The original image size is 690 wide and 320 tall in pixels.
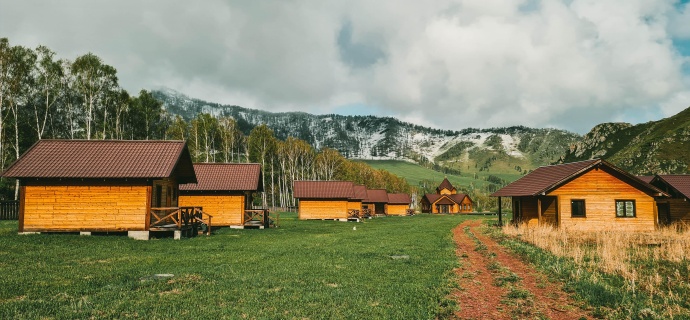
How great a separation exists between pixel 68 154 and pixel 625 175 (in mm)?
38366

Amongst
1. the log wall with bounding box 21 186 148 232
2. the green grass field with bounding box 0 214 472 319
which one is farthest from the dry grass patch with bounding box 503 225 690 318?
the log wall with bounding box 21 186 148 232

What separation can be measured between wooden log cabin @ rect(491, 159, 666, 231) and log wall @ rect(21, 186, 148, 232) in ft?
90.4

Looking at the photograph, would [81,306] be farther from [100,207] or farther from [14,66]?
[14,66]

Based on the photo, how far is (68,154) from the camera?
2306 centimetres

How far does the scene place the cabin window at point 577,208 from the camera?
30797 mm

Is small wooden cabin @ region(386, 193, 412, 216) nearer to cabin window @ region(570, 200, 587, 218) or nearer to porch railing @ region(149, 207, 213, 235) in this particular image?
cabin window @ region(570, 200, 587, 218)

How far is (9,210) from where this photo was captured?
107 ft

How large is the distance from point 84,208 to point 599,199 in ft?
116

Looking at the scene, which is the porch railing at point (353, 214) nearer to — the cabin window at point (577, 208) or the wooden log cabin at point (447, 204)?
the cabin window at point (577, 208)

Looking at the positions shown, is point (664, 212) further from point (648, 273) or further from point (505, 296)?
point (505, 296)

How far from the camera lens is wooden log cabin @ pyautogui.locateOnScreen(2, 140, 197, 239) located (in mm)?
21438

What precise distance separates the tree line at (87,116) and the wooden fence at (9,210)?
6.11 metres

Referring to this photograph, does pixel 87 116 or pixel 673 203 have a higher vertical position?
pixel 87 116

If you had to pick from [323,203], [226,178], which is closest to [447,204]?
[323,203]
